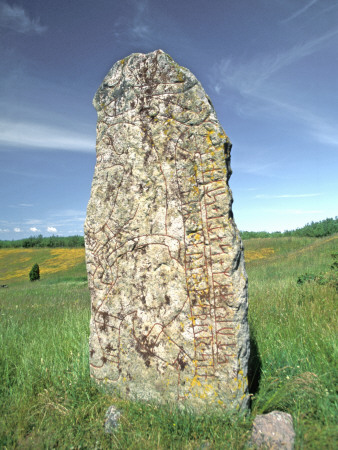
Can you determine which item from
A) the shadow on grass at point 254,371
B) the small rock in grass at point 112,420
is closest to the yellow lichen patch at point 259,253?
the shadow on grass at point 254,371

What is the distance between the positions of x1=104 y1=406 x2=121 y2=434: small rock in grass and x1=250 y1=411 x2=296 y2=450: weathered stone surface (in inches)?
44.4

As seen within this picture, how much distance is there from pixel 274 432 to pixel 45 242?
6528 centimetres

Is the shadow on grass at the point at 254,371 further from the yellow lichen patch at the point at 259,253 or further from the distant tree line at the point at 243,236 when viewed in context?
the distant tree line at the point at 243,236

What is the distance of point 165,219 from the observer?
9.95 feet

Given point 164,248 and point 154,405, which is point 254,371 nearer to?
point 154,405

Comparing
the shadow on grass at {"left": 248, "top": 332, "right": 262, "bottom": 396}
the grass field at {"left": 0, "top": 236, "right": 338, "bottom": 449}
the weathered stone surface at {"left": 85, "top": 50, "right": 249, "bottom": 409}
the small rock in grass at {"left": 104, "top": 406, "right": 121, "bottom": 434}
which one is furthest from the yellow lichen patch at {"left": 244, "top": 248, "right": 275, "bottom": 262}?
the small rock in grass at {"left": 104, "top": 406, "right": 121, "bottom": 434}

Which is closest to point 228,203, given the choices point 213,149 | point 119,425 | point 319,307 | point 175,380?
point 213,149

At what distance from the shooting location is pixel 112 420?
105 inches

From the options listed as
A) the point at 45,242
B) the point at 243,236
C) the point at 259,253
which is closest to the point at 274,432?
the point at 259,253

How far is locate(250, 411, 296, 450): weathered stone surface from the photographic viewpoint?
221 centimetres

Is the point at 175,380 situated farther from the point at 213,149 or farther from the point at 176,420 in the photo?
the point at 213,149

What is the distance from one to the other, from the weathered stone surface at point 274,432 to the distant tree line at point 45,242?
59123mm

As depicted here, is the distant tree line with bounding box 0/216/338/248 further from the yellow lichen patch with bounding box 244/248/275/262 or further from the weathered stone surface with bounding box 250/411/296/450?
the weathered stone surface with bounding box 250/411/296/450

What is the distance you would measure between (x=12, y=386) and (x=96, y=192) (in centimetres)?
229
